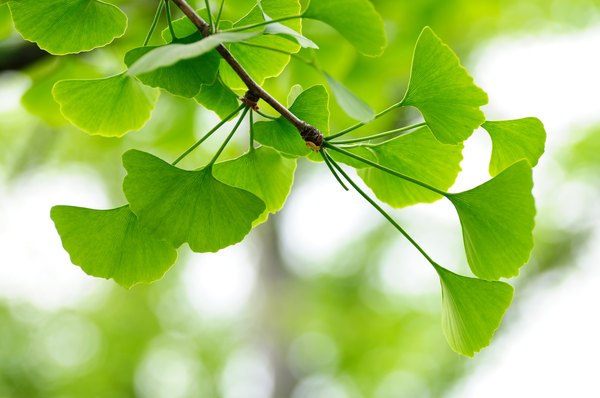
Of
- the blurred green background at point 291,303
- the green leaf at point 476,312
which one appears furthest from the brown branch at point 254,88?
the blurred green background at point 291,303

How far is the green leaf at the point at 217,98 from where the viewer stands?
0.34 metres

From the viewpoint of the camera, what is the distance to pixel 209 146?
2182 millimetres

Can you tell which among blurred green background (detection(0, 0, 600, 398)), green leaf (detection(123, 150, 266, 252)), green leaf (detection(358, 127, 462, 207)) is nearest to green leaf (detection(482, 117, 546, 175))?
green leaf (detection(358, 127, 462, 207))

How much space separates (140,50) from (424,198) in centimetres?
20

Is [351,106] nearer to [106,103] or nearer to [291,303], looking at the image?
[106,103]

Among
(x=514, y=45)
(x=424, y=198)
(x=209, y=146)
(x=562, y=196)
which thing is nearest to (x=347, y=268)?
(x=562, y=196)

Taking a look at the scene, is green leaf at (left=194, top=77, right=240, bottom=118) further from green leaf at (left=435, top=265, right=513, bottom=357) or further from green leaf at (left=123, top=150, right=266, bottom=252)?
green leaf at (left=435, top=265, right=513, bottom=357)

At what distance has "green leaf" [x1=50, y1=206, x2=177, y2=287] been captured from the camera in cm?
34

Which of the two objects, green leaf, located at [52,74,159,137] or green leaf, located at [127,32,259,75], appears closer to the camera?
green leaf, located at [127,32,259,75]

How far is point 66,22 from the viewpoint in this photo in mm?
320

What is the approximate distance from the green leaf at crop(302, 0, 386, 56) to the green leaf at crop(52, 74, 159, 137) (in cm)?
11

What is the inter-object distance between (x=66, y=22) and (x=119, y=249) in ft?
0.40

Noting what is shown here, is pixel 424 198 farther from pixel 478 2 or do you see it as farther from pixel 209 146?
pixel 209 146

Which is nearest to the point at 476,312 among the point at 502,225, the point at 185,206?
the point at 502,225
